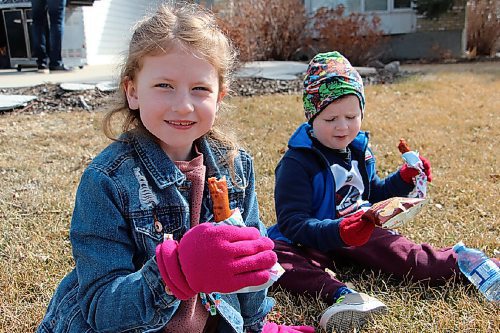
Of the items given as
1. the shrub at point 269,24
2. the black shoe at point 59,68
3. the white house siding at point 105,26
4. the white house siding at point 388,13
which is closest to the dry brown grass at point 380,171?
the black shoe at point 59,68

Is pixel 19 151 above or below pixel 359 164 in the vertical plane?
below

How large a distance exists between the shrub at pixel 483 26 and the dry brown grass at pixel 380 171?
7.55 meters

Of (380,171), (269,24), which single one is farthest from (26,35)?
(380,171)

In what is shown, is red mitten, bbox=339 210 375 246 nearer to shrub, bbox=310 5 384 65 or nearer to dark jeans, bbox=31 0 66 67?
dark jeans, bbox=31 0 66 67

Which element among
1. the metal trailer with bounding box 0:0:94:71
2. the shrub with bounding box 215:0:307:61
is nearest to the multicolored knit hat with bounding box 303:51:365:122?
the shrub with bounding box 215:0:307:61

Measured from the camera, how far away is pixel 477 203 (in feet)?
11.3

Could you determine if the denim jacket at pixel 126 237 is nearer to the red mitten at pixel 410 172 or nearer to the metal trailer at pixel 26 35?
the red mitten at pixel 410 172

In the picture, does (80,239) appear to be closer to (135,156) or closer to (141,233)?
(141,233)

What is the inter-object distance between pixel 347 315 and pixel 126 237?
93cm

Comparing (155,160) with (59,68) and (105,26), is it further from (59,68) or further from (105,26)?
(105,26)

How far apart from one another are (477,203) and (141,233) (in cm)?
247

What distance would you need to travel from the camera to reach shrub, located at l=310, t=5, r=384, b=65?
37.6ft

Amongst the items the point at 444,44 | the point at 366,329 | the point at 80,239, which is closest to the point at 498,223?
the point at 366,329

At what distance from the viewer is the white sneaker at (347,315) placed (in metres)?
2.09
